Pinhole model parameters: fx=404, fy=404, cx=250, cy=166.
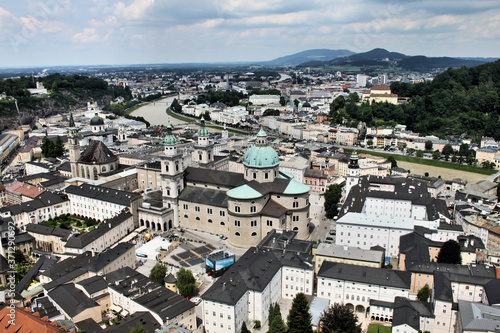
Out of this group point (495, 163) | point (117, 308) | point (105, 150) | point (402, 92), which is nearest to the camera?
point (117, 308)

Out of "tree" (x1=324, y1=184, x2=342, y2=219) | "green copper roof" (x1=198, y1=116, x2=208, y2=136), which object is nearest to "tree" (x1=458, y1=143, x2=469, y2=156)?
"tree" (x1=324, y1=184, x2=342, y2=219)

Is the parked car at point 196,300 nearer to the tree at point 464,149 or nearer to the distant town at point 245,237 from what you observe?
the distant town at point 245,237

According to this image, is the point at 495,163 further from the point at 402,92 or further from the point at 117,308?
the point at 117,308

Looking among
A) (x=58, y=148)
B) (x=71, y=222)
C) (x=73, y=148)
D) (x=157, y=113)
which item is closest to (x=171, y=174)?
(x=71, y=222)

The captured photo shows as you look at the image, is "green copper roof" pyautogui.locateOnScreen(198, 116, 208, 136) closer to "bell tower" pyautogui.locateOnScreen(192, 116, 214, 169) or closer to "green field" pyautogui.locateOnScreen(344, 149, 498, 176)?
"bell tower" pyautogui.locateOnScreen(192, 116, 214, 169)

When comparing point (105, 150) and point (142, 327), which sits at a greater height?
point (105, 150)

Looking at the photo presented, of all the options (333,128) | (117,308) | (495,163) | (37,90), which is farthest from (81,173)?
(37,90)
